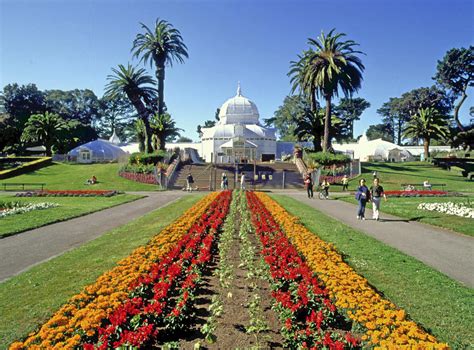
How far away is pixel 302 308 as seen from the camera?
5.16 metres

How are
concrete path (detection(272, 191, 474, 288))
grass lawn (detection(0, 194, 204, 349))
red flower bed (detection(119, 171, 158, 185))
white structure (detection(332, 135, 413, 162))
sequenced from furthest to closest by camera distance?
white structure (detection(332, 135, 413, 162))
red flower bed (detection(119, 171, 158, 185))
concrete path (detection(272, 191, 474, 288))
grass lawn (detection(0, 194, 204, 349))

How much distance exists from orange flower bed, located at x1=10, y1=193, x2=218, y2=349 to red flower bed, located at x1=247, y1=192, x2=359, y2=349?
231cm

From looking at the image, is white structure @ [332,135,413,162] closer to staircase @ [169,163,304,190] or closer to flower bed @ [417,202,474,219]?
staircase @ [169,163,304,190]

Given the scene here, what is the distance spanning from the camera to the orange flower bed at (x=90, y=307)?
4.11m

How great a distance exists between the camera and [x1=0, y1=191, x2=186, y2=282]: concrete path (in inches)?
334

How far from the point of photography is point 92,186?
33094mm

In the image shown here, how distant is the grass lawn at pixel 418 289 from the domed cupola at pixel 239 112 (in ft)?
170

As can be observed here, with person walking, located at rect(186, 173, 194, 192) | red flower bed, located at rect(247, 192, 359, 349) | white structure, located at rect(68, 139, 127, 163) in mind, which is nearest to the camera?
red flower bed, located at rect(247, 192, 359, 349)

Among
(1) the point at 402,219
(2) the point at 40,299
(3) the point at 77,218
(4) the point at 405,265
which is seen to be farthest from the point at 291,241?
(3) the point at 77,218

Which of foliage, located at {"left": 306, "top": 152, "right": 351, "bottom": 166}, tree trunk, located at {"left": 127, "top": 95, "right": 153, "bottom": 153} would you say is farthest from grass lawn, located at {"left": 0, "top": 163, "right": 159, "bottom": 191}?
foliage, located at {"left": 306, "top": 152, "right": 351, "bottom": 166}

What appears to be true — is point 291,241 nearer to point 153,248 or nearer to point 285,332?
point 153,248

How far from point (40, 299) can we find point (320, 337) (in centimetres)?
445

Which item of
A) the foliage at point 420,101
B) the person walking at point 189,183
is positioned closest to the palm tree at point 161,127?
the person walking at point 189,183

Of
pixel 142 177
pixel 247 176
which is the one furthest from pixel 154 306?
pixel 247 176
